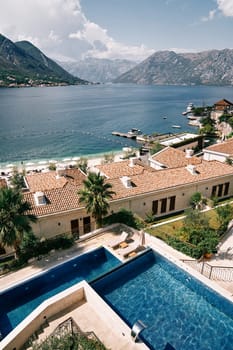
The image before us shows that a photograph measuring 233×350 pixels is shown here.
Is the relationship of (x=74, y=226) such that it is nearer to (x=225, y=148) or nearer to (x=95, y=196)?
(x=95, y=196)

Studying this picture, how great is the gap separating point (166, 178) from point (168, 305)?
14.9 m

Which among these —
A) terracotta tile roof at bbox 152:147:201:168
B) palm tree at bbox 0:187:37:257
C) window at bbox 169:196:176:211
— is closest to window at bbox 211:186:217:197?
terracotta tile roof at bbox 152:147:201:168

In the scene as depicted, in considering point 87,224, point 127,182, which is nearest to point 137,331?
point 87,224

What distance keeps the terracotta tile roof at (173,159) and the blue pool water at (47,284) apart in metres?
19.4

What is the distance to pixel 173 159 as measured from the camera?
3600 cm

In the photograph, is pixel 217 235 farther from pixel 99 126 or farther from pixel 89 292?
pixel 99 126

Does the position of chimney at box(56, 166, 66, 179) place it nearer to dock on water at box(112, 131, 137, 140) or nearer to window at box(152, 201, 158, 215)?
window at box(152, 201, 158, 215)

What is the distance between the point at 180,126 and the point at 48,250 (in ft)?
299

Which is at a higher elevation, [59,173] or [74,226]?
[59,173]

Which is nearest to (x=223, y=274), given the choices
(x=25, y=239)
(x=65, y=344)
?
(x=65, y=344)

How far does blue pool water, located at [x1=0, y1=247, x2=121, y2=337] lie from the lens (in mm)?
13953

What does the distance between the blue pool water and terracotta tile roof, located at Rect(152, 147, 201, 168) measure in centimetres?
1937

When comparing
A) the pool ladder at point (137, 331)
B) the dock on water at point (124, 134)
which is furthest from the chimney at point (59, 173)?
the dock on water at point (124, 134)

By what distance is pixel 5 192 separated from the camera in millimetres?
16422
